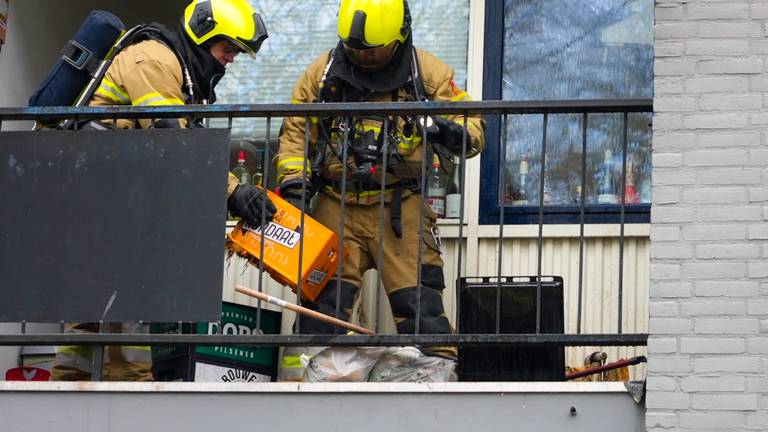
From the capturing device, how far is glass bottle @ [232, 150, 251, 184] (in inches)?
318

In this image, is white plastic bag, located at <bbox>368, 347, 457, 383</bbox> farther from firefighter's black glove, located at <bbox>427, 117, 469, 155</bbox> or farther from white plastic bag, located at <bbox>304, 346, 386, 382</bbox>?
firefighter's black glove, located at <bbox>427, 117, 469, 155</bbox>

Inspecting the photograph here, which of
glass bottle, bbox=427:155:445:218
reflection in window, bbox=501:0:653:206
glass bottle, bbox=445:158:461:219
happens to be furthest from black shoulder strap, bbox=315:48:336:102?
reflection in window, bbox=501:0:653:206

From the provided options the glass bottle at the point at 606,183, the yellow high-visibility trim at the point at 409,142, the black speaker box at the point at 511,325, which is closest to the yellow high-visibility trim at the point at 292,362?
the black speaker box at the point at 511,325

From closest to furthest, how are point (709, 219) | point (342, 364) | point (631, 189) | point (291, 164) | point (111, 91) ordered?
point (709, 219) < point (342, 364) < point (111, 91) < point (291, 164) < point (631, 189)

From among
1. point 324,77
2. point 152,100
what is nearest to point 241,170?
point 324,77

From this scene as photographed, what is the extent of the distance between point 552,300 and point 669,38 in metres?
1.25

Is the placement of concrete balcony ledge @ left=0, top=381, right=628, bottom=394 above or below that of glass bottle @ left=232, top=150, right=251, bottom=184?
below

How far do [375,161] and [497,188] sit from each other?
1.12m

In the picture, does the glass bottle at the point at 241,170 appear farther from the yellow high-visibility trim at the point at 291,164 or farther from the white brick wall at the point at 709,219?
the white brick wall at the point at 709,219

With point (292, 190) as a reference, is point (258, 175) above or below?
above

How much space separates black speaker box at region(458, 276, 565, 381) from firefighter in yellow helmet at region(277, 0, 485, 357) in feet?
1.21

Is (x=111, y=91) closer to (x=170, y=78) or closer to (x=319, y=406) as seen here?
(x=170, y=78)

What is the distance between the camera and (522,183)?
7.89 meters

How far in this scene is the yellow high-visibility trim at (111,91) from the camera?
6.79 metres
